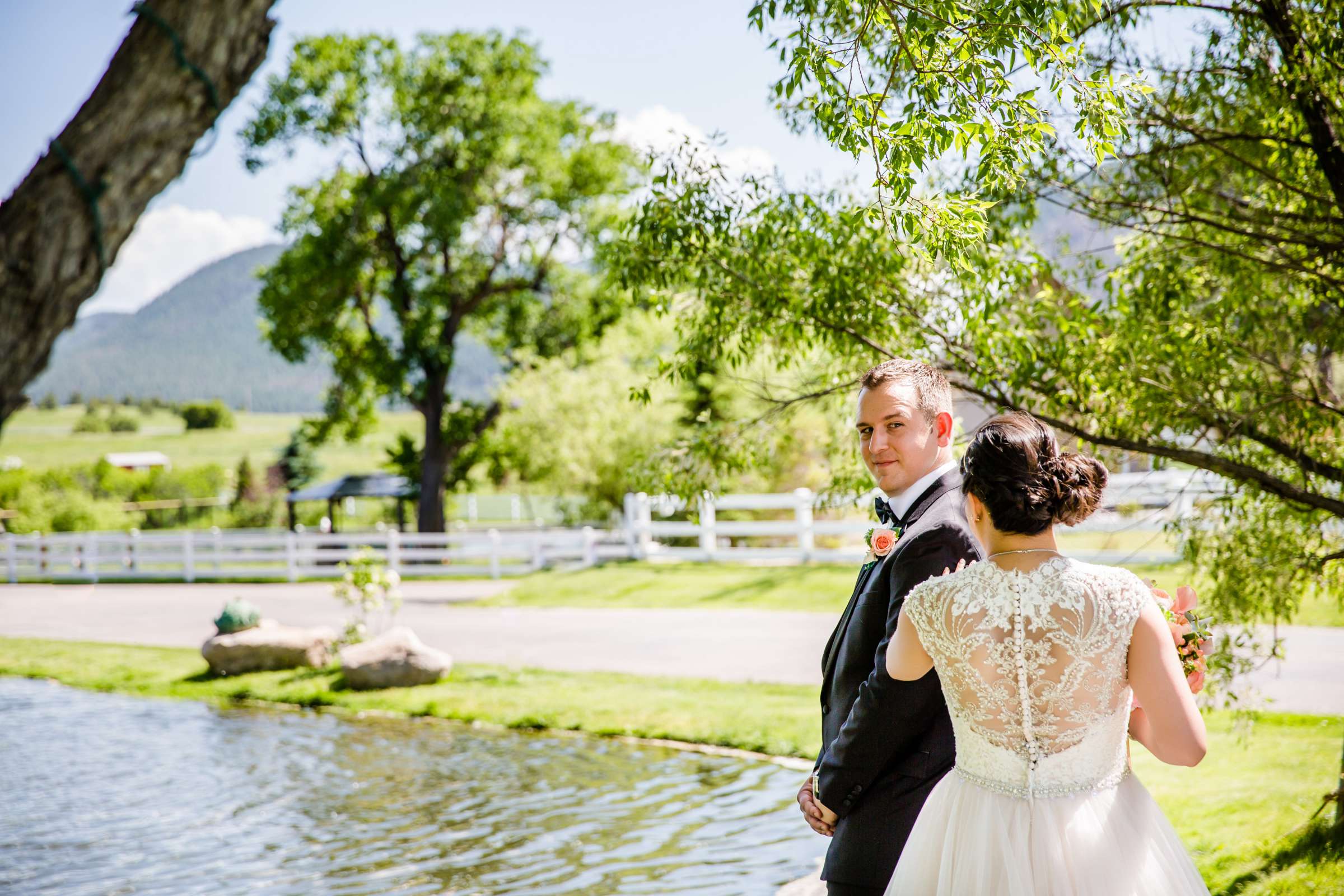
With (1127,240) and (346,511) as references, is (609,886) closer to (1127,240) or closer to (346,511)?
(1127,240)

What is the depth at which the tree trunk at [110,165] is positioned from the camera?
2119mm

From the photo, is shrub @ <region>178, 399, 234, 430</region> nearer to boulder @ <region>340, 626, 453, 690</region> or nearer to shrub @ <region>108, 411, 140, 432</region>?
shrub @ <region>108, 411, 140, 432</region>

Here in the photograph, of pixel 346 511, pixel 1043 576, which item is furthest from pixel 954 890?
pixel 346 511

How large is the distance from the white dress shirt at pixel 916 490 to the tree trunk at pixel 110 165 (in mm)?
1943

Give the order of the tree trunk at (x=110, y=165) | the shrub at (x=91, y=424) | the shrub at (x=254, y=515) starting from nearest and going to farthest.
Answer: the tree trunk at (x=110, y=165)
the shrub at (x=254, y=515)
the shrub at (x=91, y=424)

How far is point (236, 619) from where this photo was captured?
12695 millimetres

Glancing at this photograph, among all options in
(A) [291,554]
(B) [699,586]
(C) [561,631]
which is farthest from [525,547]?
(C) [561,631]

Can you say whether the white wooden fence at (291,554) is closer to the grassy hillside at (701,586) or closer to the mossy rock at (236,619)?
the grassy hillside at (701,586)

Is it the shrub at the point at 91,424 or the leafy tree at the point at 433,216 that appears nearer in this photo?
the leafy tree at the point at 433,216

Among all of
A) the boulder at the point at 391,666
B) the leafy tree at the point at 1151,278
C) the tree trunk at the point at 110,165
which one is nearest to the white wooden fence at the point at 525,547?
the boulder at the point at 391,666

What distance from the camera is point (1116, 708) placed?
2553mm

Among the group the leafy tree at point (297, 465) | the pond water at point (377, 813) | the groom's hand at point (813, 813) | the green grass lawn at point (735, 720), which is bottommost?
the pond water at point (377, 813)

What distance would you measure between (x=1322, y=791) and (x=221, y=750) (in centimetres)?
790

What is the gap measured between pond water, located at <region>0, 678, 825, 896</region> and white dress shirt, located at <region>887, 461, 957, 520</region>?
11.0 ft
